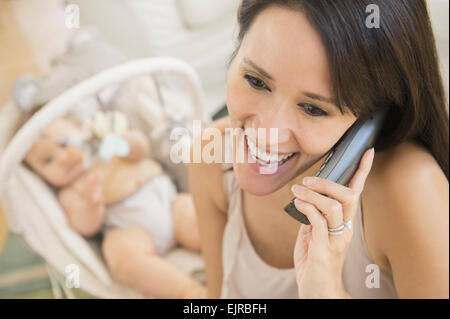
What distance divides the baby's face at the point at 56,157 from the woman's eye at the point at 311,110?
2.17 ft

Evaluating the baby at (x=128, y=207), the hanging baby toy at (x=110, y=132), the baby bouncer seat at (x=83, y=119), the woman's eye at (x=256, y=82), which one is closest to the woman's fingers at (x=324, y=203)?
the woman's eye at (x=256, y=82)

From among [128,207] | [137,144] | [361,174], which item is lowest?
[128,207]

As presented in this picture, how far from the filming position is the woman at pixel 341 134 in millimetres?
394

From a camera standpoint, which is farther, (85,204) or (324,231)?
(85,204)

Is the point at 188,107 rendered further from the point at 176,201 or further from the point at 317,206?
the point at 317,206

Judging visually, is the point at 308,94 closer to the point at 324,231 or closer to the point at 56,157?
the point at 324,231

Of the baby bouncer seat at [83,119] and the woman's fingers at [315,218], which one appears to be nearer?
the woman's fingers at [315,218]

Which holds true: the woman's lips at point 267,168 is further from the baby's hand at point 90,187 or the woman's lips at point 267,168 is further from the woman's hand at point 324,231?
the baby's hand at point 90,187

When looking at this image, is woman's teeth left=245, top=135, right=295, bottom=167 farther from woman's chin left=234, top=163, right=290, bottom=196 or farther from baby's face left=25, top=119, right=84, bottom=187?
baby's face left=25, top=119, right=84, bottom=187

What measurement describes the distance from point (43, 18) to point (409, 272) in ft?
2.87

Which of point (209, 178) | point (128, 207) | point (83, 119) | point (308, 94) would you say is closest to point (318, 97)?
point (308, 94)

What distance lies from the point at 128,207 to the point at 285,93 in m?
0.75

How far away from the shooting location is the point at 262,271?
27.8 inches
